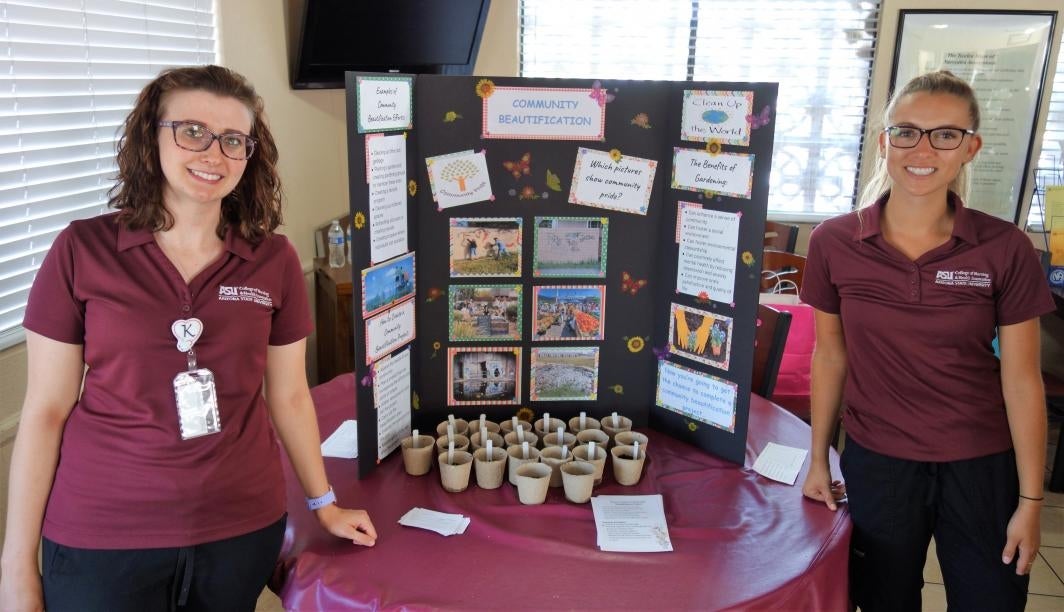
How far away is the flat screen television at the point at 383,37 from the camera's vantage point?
3342 millimetres

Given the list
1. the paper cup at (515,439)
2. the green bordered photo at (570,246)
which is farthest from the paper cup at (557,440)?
the green bordered photo at (570,246)

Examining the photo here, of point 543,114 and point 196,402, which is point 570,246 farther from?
point 196,402

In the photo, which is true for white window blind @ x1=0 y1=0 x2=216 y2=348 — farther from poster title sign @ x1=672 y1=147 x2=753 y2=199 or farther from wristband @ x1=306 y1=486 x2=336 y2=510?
poster title sign @ x1=672 y1=147 x2=753 y2=199

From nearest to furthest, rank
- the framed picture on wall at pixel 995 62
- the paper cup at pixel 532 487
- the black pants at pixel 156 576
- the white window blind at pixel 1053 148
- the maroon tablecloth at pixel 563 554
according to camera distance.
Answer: the black pants at pixel 156 576, the maroon tablecloth at pixel 563 554, the paper cup at pixel 532 487, the framed picture on wall at pixel 995 62, the white window blind at pixel 1053 148

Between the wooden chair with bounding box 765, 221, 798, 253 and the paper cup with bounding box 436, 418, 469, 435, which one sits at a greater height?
the wooden chair with bounding box 765, 221, 798, 253

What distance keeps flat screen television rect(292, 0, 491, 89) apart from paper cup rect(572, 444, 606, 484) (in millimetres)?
2294

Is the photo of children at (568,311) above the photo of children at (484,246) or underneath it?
underneath

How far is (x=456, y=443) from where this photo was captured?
71.3 inches

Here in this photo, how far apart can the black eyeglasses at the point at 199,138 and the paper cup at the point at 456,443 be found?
2.45 feet

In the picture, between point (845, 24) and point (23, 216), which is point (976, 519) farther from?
point (845, 24)

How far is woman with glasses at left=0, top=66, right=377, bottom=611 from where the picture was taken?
1274 millimetres

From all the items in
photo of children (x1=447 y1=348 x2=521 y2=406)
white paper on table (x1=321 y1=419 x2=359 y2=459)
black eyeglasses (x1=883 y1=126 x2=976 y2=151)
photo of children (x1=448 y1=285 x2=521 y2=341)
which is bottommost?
white paper on table (x1=321 y1=419 x2=359 y2=459)

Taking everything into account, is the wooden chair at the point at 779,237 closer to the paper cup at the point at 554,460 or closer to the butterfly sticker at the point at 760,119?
the butterfly sticker at the point at 760,119

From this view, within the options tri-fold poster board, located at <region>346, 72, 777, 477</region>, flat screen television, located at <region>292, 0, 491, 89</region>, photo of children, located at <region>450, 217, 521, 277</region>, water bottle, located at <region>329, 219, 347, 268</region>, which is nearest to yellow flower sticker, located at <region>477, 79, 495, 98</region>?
tri-fold poster board, located at <region>346, 72, 777, 477</region>
